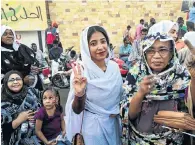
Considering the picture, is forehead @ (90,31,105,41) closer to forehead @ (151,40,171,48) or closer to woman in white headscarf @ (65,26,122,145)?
woman in white headscarf @ (65,26,122,145)

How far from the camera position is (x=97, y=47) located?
96.7 inches

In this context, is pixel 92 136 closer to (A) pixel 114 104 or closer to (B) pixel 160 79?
(A) pixel 114 104

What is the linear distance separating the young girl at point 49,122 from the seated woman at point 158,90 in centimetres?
124

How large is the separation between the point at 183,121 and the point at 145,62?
1.64 feet

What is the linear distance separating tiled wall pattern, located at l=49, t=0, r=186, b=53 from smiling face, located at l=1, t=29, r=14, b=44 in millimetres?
8901

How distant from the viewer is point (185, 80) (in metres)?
2.17

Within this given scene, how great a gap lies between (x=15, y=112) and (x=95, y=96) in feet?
3.27


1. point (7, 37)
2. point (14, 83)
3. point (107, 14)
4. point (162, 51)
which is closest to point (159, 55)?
point (162, 51)

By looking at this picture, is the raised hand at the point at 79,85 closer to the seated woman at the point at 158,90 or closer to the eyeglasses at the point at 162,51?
the seated woman at the point at 158,90

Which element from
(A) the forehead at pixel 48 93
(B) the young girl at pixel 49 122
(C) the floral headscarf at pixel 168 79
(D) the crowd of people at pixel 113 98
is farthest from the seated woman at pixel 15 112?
(C) the floral headscarf at pixel 168 79

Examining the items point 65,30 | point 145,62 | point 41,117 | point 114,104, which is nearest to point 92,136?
point 114,104

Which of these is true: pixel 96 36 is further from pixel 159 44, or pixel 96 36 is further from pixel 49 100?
pixel 49 100

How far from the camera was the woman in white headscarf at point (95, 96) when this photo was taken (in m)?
2.44

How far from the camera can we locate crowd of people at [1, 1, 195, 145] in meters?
2.17
